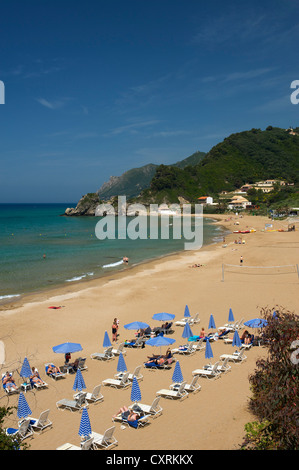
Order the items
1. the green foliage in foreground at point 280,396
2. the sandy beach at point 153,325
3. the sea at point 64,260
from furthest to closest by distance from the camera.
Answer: the sea at point 64,260 < the sandy beach at point 153,325 < the green foliage in foreground at point 280,396

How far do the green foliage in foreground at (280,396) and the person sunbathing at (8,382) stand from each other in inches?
311

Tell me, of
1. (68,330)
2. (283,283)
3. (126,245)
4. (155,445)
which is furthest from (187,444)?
(126,245)

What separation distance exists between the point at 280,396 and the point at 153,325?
1241 centimetres

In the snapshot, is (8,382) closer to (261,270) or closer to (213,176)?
(261,270)

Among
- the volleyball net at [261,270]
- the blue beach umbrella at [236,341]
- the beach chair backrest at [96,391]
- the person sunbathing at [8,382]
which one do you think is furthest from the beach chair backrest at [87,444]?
the volleyball net at [261,270]

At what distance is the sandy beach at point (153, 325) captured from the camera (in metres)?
9.38

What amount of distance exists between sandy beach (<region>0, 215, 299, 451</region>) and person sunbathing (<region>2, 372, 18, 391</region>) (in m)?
0.33

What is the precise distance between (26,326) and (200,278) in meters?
15.5

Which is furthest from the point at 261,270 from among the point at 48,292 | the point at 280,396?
Result: the point at 280,396

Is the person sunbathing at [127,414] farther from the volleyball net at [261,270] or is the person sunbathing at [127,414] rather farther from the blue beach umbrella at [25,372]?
the volleyball net at [261,270]

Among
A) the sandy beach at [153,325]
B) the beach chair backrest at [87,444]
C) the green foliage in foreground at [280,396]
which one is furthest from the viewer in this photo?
the sandy beach at [153,325]

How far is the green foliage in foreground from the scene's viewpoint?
23.3ft

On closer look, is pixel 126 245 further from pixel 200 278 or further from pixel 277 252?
pixel 200 278

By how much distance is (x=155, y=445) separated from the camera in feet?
28.5
